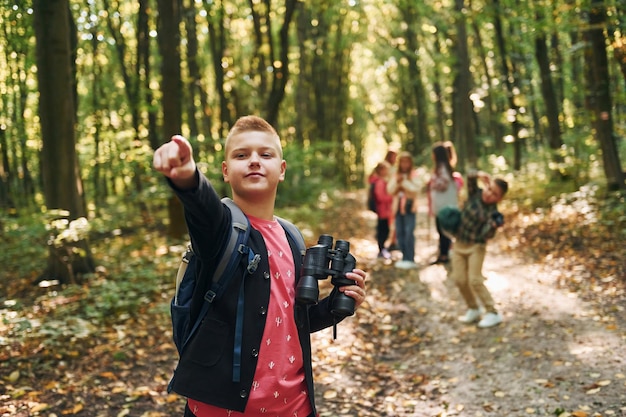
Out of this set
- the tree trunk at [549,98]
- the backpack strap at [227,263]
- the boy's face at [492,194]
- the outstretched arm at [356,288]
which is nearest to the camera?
the backpack strap at [227,263]

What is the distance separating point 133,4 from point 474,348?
1929cm

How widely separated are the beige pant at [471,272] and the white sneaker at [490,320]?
0.06 m

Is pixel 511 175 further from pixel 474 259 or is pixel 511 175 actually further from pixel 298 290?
pixel 298 290

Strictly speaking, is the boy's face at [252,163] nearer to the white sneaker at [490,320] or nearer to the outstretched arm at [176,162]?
the outstretched arm at [176,162]

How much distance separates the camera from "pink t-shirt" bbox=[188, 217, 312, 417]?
219 centimetres

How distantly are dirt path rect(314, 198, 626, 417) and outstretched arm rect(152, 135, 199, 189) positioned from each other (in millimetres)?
4117

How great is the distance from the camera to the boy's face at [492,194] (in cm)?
707

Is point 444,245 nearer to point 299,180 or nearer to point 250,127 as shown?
point 250,127

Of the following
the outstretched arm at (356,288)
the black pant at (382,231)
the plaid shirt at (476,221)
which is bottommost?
the black pant at (382,231)

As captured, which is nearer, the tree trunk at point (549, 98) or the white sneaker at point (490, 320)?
the white sneaker at point (490, 320)

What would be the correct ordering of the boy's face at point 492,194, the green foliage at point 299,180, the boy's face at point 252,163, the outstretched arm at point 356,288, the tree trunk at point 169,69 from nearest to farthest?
1. the boy's face at point 252,163
2. the outstretched arm at point 356,288
3. the boy's face at point 492,194
4. the tree trunk at point 169,69
5. the green foliage at point 299,180

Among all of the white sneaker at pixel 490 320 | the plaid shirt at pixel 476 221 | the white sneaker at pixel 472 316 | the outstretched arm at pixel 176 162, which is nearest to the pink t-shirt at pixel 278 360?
the outstretched arm at pixel 176 162

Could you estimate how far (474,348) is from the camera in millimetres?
6871

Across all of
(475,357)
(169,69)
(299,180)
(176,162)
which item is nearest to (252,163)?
(176,162)
